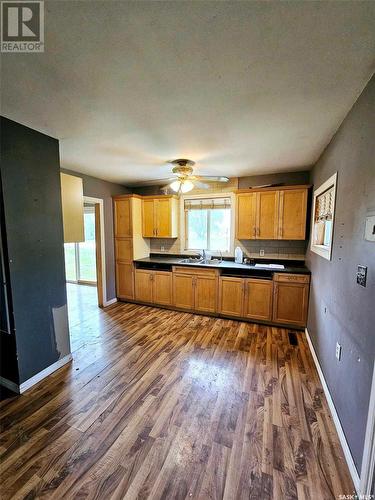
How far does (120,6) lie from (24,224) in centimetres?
185

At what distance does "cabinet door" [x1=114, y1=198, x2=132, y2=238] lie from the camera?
4.25 metres

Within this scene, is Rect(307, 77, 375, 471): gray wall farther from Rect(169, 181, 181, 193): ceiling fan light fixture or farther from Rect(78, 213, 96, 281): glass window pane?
Rect(78, 213, 96, 281): glass window pane

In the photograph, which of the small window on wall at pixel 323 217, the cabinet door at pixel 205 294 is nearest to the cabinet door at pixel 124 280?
the cabinet door at pixel 205 294

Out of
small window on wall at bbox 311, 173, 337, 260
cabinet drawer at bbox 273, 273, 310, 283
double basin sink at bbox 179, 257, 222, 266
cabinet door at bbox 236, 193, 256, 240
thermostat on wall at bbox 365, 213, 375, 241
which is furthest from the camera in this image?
double basin sink at bbox 179, 257, 222, 266

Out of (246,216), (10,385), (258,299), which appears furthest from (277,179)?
(10,385)

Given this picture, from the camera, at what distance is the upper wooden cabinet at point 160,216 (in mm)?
4277

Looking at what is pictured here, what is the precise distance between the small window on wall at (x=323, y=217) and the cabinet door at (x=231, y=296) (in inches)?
49.9

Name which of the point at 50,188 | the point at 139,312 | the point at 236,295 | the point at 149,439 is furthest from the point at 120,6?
the point at 139,312

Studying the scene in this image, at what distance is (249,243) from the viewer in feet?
13.1

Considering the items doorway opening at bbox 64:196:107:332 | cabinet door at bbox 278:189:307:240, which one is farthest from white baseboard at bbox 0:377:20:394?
cabinet door at bbox 278:189:307:240

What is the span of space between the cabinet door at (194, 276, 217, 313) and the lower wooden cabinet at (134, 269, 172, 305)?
54cm

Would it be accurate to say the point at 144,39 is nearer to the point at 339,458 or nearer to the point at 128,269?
the point at 339,458

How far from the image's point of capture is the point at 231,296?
11.7ft

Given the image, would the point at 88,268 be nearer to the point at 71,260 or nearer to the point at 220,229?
the point at 71,260
